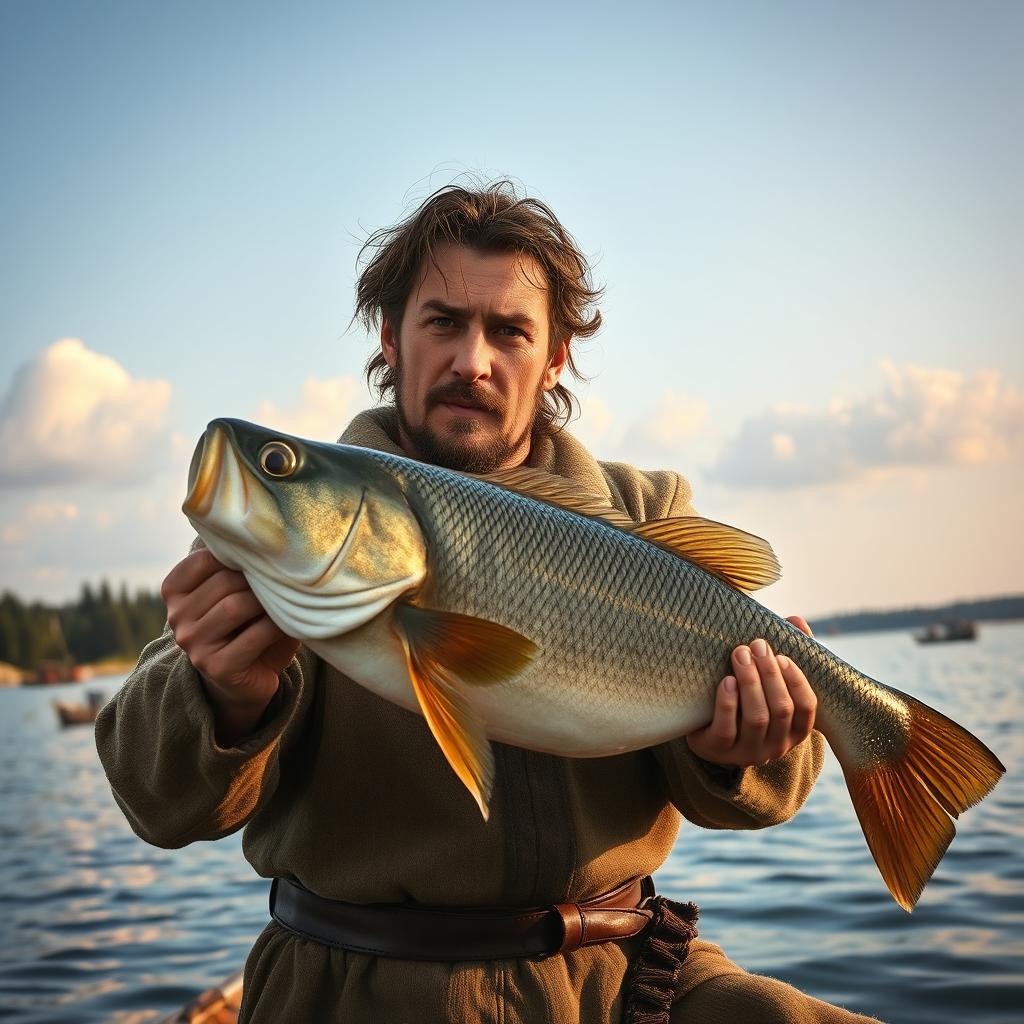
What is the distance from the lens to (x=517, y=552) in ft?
8.21

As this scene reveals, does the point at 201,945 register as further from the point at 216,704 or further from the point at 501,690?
the point at 501,690

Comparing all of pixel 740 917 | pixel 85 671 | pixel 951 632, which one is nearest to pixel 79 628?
pixel 85 671

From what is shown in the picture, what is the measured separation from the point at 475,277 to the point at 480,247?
0.62 feet

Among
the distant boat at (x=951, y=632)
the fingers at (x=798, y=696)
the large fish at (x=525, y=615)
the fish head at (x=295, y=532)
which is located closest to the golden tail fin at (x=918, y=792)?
the large fish at (x=525, y=615)

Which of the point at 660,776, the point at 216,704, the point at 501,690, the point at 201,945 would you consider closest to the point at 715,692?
the point at 501,690

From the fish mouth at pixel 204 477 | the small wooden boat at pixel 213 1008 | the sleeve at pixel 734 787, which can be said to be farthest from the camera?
the small wooden boat at pixel 213 1008

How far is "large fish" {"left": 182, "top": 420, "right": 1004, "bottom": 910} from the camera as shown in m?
2.34

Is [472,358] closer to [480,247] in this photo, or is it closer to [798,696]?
[480,247]

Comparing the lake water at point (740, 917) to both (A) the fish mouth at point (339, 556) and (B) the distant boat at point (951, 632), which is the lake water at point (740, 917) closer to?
(A) the fish mouth at point (339, 556)

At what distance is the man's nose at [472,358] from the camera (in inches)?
143

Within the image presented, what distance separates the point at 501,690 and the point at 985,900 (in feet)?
20.8

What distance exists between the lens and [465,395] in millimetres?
3656

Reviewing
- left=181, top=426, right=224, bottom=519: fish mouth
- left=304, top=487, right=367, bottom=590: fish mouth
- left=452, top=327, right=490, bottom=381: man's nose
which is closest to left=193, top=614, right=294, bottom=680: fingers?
left=304, top=487, right=367, bottom=590: fish mouth

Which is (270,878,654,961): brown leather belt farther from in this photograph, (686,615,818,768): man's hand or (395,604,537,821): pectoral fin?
(395,604,537,821): pectoral fin
